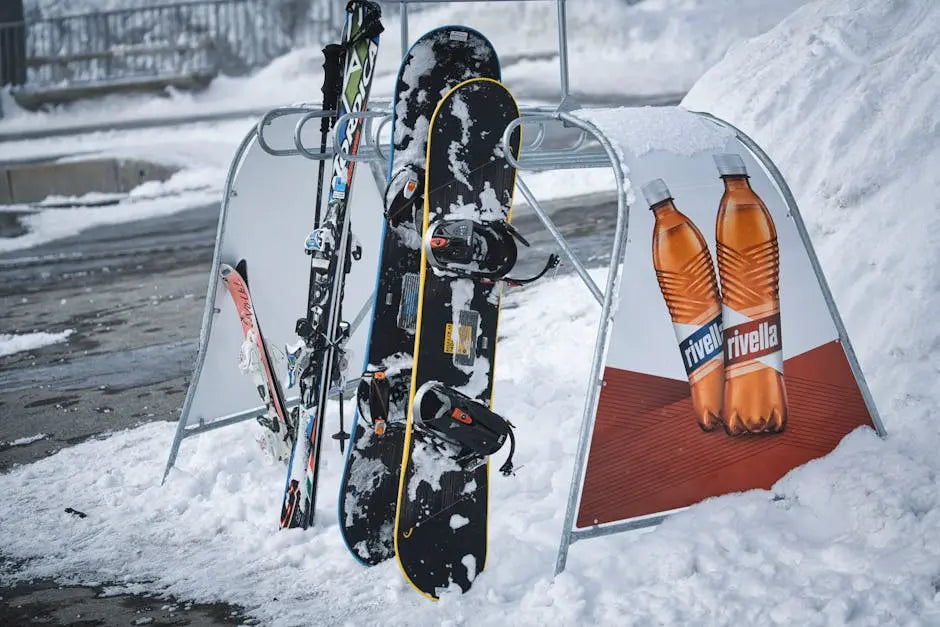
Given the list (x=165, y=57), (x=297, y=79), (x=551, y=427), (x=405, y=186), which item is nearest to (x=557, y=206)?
(x=551, y=427)

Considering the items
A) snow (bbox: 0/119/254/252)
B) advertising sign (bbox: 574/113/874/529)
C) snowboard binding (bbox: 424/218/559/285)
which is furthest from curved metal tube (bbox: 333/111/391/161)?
snow (bbox: 0/119/254/252)

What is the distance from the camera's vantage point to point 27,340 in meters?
8.57

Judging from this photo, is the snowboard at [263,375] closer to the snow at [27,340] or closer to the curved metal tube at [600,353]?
the curved metal tube at [600,353]

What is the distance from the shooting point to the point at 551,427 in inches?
198

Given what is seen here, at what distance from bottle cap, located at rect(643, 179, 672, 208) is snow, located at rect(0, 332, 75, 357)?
6.58 m

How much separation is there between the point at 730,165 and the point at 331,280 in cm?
185

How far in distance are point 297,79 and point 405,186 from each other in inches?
780

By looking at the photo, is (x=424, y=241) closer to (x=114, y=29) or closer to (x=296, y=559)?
(x=296, y=559)

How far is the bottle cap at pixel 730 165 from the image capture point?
3.56 meters

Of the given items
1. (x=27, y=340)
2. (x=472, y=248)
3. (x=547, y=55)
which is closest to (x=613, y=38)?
(x=547, y=55)

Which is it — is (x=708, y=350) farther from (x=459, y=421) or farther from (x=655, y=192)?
(x=459, y=421)

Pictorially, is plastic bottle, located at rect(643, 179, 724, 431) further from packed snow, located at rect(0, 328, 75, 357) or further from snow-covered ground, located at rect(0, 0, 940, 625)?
packed snow, located at rect(0, 328, 75, 357)

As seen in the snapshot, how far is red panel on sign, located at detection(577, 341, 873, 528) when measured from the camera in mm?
3354

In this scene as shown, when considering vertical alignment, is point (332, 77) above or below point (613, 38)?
above
